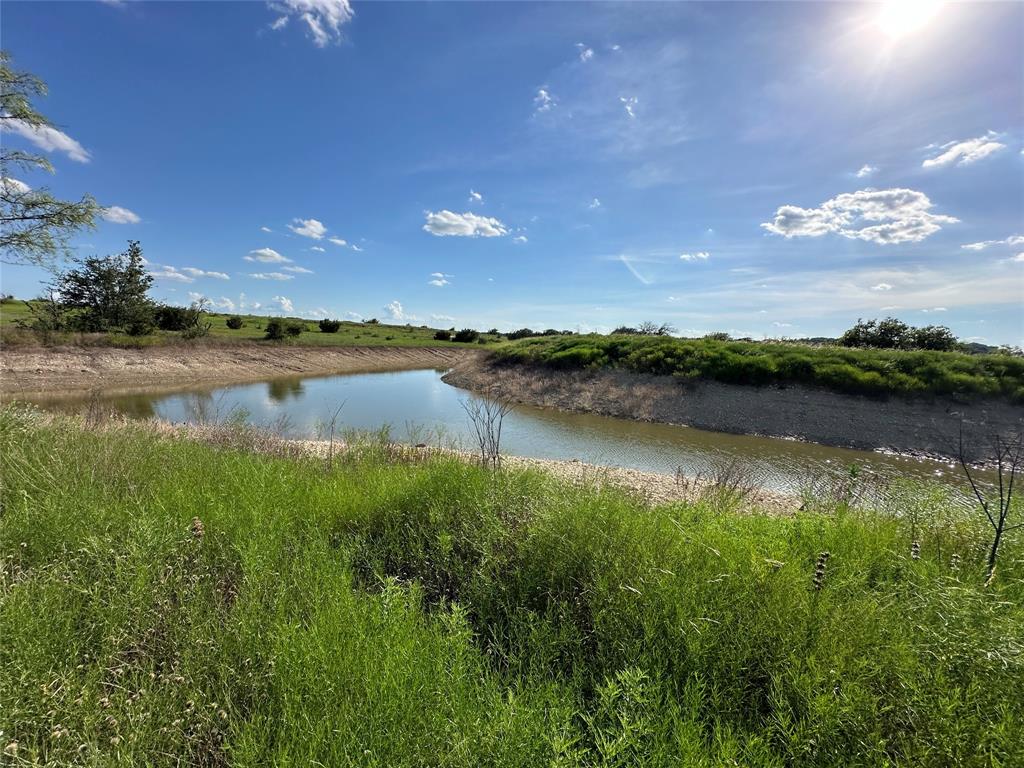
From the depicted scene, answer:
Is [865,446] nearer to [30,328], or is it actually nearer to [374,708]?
[374,708]

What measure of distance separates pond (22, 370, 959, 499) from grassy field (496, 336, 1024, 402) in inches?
202

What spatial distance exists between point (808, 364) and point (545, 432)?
13.7m

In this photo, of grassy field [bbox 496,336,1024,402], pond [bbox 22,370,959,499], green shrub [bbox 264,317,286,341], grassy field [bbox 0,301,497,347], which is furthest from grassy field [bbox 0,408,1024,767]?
green shrub [bbox 264,317,286,341]

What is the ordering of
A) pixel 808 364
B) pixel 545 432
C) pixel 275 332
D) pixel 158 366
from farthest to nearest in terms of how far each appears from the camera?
pixel 275 332
pixel 158 366
pixel 808 364
pixel 545 432

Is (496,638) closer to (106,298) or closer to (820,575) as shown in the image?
(820,575)

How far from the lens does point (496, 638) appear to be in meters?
2.76

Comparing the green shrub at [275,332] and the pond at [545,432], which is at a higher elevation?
the green shrub at [275,332]

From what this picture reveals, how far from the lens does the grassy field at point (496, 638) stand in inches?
73.7

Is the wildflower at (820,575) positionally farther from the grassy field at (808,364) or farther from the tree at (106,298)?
the tree at (106,298)

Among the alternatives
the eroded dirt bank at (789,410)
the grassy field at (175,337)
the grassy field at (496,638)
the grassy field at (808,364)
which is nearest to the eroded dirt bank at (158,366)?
the grassy field at (175,337)

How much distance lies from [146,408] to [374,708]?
Answer: 75.2 feet

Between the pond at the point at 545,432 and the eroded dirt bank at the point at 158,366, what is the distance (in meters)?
3.32

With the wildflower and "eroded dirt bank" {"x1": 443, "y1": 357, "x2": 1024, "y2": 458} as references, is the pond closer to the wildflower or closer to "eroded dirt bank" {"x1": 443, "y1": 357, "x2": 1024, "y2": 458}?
"eroded dirt bank" {"x1": 443, "y1": 357, "x2": 1024, "y2": 458}

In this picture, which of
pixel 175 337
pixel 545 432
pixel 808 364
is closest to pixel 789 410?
pixel 808 364
